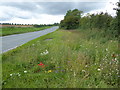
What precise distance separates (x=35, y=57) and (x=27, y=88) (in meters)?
1.96

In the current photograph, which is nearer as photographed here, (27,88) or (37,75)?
(27,88)

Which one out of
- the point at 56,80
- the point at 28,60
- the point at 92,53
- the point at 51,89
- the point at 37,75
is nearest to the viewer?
the point at 51,89

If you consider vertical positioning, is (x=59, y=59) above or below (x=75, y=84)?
above

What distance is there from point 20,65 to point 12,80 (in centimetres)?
106

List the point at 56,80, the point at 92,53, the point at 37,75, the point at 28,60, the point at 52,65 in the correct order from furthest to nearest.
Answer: the point at 92,53 < the point at 28,60 < the point at 52,65 < the point at 37,75 < the point at 56,80

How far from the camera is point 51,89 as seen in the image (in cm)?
247

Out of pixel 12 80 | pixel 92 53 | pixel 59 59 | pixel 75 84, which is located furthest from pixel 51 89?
pixel 92 53

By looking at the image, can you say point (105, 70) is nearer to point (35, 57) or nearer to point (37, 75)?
point (37, 75)

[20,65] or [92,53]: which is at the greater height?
[92,53]

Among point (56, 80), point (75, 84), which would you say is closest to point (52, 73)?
point (56, 80)

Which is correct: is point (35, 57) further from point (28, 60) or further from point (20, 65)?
point (20, 65)

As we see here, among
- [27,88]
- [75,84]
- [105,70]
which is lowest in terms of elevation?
[27,88]

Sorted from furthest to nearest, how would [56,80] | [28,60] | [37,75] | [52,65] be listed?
1. [28,60]
2. [52,65]
3. [37,75]
4. [56,80]

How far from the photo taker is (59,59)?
3.98 meters
